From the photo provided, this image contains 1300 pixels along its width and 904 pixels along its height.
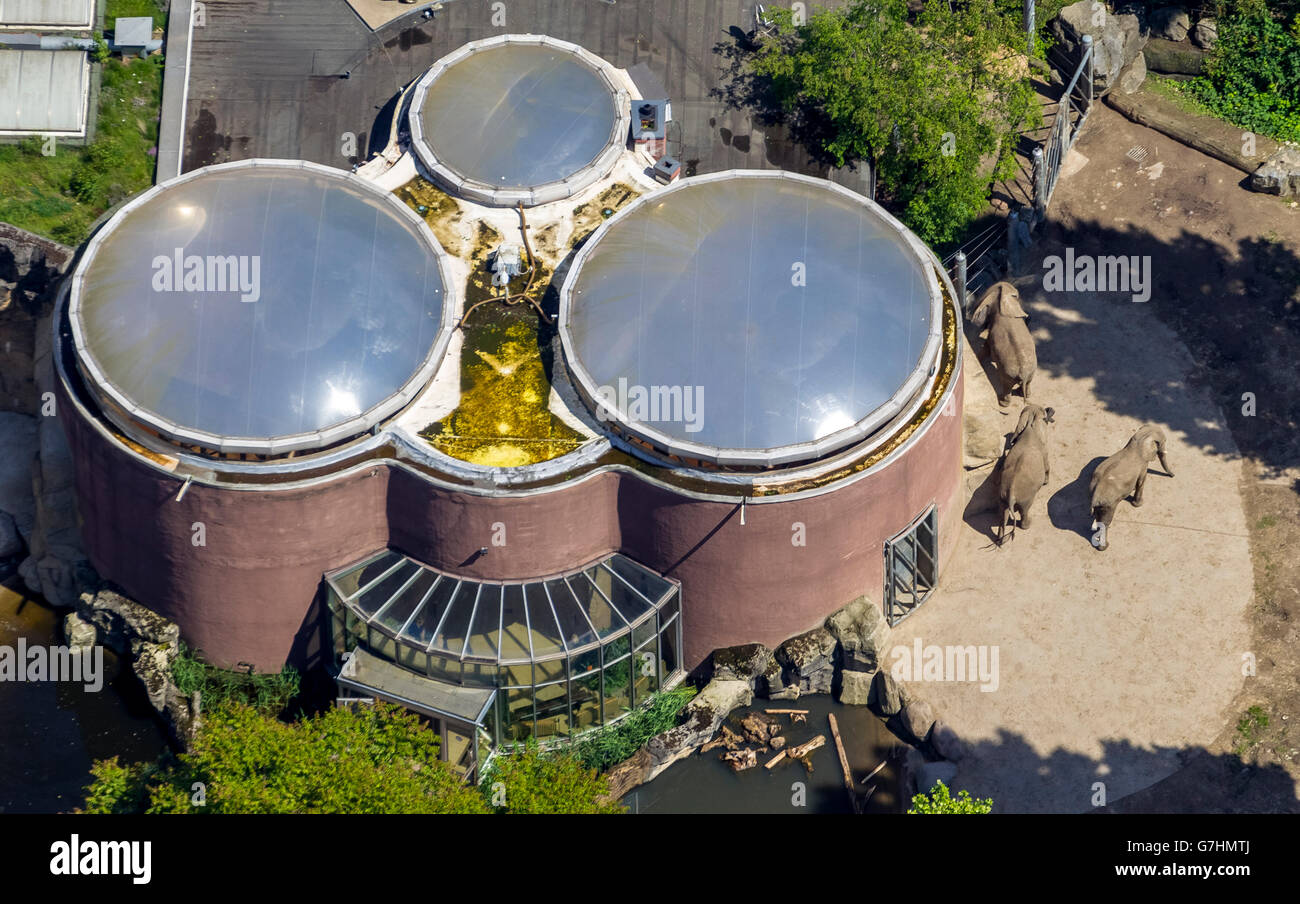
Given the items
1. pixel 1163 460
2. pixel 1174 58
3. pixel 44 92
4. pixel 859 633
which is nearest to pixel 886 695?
pixel 859 633

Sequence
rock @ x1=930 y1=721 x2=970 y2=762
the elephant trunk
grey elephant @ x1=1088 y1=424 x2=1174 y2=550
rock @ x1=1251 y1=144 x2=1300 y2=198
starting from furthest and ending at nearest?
rock @ x1=1251 y1=144 x2=1300 y2=198 → the elephant trunk → grey elephant @ x1=1088 y1=424 x2=1174 y2=550 → rock @ x1=930 y1=721 x2=970 y2=762

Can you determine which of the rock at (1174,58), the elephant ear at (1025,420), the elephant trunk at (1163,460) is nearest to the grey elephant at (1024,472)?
the elephant ear at (1025,420)

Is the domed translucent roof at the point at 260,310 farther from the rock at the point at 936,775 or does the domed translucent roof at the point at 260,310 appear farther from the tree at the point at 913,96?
the rock at the point at 936,775

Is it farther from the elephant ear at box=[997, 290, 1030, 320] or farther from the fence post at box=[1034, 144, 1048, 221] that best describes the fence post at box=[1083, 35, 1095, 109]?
the elephant ear at box=[997, 290, 1030, 320]

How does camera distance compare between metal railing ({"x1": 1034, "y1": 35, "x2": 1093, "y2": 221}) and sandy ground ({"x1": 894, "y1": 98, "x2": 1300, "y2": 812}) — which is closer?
sandy ground ({"x1": 894, "y1": 98, "x2": 1300, "y2": 812})

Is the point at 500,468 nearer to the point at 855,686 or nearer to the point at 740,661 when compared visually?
the point at 740,661

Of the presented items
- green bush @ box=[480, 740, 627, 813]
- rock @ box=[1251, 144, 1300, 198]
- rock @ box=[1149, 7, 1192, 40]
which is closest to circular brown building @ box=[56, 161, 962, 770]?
green bush @ box=[480, 740, 627, 813]
